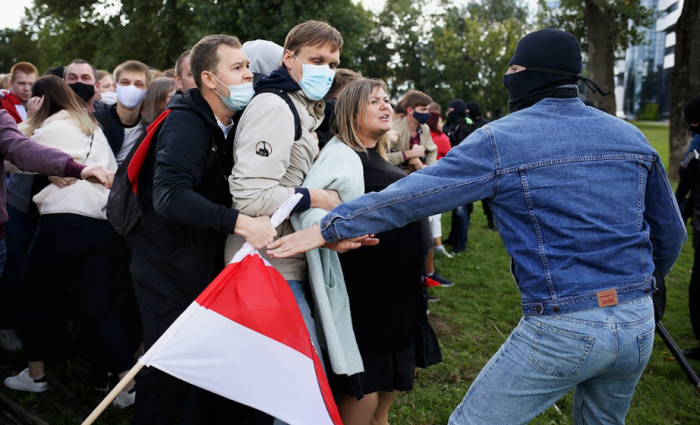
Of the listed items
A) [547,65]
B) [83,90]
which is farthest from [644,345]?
[83,90]

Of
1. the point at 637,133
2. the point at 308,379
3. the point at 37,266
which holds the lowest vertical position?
the point at 308,379

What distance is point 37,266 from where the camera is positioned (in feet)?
12.8

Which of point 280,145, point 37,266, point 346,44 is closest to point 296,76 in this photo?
point 280,145

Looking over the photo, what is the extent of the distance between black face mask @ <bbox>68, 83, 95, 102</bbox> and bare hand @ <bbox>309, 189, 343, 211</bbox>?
108 inches

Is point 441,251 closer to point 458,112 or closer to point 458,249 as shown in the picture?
point 458,249

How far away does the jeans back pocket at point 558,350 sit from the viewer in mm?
2195

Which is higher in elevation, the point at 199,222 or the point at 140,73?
the point at 140,73

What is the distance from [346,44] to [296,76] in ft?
58.5

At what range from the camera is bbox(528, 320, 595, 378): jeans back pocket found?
2195mm

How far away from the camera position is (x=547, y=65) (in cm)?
234

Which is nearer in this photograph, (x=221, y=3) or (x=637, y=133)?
(x=637, y=133)

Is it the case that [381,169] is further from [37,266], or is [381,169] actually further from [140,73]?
[140,73]

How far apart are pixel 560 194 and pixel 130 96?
340 centimetres

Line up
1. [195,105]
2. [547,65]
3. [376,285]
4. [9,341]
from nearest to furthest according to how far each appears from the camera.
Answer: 1. [547,65]
2. [195,105]
3. [376,285]
4. [9,341]
